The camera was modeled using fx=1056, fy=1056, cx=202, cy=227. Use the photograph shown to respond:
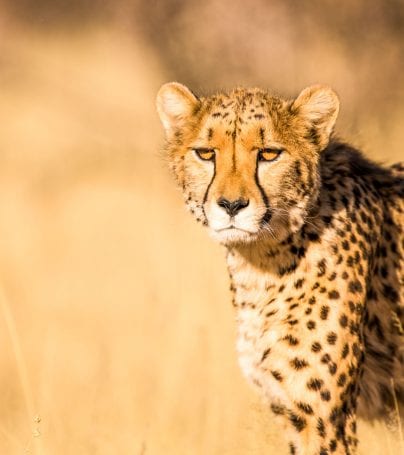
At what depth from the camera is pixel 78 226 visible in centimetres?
619

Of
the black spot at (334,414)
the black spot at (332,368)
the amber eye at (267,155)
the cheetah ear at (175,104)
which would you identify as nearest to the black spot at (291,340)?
the black spot at (332,368)

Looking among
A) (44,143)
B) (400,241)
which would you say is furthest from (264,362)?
(44,143)

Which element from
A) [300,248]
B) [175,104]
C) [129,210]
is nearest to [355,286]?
[300,248]

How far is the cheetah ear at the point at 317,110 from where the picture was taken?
3.24m

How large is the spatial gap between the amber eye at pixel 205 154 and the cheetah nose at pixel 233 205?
0.23 metres

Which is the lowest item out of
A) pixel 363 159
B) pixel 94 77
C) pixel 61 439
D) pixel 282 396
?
pixel 61 439

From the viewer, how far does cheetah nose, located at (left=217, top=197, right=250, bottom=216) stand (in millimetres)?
2941

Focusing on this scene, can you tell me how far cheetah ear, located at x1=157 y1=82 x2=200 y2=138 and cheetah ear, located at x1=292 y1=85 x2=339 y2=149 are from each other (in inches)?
13.3

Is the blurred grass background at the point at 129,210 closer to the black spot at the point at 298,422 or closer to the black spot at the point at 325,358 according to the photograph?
the black spot at the point at 298,422

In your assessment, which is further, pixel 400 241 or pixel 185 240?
pixel 185 240

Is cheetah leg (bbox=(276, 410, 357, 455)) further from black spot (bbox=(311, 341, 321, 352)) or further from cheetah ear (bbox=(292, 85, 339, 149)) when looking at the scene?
cheetah ear (bbox=(292, 85, 339, 149))

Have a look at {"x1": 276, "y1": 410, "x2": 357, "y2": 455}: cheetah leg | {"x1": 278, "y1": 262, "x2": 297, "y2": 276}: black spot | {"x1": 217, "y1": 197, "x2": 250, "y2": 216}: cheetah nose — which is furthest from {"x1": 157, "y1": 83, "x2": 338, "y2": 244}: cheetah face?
{"x1": 276, "y1": 410, "x2": 357, "y2": 455}: cheetah leg

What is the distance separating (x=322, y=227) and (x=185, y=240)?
91.7 inches

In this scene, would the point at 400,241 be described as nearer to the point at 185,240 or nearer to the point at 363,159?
the point at 363,159
